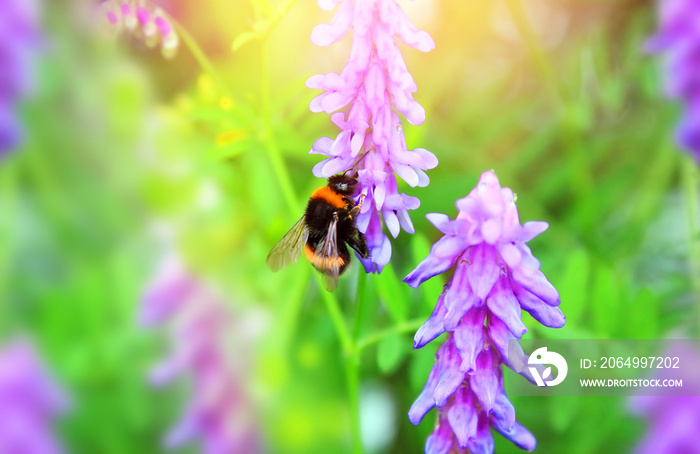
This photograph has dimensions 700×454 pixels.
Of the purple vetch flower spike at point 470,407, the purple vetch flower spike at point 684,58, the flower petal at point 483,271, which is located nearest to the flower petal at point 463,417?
the purple vetch flower spike at point 470,407

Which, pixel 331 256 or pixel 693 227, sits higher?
pixel 693 227

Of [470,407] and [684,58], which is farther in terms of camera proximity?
[684,58]

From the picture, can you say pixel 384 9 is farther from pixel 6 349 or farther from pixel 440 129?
pixel 6 349

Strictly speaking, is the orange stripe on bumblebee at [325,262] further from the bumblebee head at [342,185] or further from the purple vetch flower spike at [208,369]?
the purple vetch flower spike at [208,369]

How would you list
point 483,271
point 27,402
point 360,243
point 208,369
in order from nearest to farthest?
1. point 483,271
2. point 360,243
3. point 208,369
4. point 27,402

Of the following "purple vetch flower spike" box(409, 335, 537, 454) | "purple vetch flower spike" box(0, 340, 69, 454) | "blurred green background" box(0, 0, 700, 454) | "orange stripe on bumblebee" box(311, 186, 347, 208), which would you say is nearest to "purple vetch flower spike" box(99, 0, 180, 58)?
"blurred green background" box(0, 0, 700, 454)

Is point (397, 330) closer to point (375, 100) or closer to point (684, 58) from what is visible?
point (375, 100)

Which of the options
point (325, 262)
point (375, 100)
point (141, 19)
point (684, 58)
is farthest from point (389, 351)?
point (684, 58)
